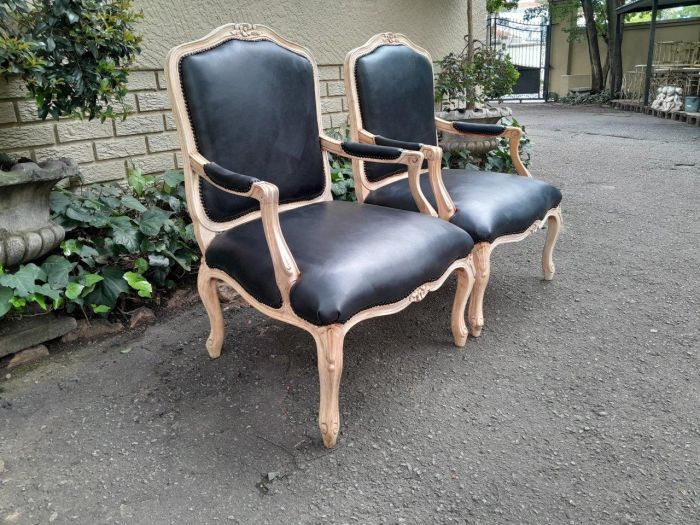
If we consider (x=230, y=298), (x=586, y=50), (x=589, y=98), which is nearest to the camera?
(x=230, y=298)

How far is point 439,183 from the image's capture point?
202cm

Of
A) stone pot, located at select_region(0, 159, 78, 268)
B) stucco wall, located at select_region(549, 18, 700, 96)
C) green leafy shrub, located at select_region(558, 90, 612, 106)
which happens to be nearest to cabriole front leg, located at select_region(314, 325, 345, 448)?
stone pot, located at select_region(0, 159, 78, 268)

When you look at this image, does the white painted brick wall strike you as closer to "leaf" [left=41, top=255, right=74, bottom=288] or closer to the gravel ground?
"leaf" [left=41, top=255, right=74, bottom=288]

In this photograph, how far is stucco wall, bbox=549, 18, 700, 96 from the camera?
11859 mm

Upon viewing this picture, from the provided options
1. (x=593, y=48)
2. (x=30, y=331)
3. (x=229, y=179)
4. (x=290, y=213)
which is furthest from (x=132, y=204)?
(x=593, y=48)

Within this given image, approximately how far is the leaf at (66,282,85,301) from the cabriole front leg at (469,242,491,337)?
1.48m

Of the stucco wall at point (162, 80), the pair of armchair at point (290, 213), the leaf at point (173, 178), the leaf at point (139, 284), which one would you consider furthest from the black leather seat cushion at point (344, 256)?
the stucco wall at point (162, 80)

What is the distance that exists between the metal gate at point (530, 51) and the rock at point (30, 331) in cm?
1397

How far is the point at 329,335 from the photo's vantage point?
1.43 meters

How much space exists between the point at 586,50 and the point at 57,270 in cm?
1517

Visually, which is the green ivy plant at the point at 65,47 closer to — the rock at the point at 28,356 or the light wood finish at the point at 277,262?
the light wood finish at the point at 277,262

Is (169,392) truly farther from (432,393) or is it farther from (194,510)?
(432,393)

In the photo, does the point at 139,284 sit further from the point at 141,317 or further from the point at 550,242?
the point at 550,242

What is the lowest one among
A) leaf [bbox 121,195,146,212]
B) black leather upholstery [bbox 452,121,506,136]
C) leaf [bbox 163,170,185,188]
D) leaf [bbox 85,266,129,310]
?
leaf [bbox 85,266,129,310]
